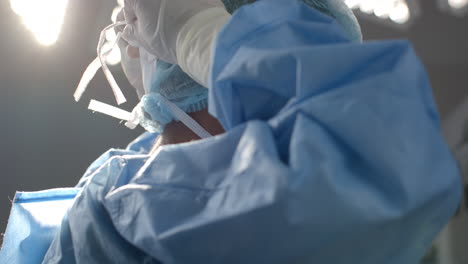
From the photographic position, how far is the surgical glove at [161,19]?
2.35 feet

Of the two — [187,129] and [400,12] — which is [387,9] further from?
[187,129]

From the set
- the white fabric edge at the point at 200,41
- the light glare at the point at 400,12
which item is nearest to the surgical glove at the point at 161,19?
the white fabric edge at the point at 200,41

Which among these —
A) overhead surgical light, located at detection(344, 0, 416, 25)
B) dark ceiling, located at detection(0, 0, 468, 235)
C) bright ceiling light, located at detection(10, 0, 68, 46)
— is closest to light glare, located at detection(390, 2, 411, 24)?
overhead surgical light, located at detection(344, 0, 416, 25)

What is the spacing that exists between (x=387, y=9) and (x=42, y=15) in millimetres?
1390

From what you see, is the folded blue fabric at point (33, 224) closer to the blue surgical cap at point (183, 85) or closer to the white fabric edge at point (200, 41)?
the blue surgical cap at point (183, 85)

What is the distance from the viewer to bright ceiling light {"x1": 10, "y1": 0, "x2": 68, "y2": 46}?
135 centimetres

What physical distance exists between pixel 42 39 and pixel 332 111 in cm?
124

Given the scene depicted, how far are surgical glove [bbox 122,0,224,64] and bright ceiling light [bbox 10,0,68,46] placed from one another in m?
0.65

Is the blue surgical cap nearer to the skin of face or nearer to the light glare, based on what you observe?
the skin of face

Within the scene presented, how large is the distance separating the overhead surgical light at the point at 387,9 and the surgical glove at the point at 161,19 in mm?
1461

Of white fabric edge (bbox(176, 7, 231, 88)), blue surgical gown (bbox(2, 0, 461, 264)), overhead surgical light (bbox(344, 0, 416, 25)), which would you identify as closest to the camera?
blue surgical gown (bbox(2, 0, 461, 264))

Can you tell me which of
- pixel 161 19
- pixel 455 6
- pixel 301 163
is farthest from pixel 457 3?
pixel 301 163

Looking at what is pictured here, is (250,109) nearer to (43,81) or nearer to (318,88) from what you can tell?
(318,88)

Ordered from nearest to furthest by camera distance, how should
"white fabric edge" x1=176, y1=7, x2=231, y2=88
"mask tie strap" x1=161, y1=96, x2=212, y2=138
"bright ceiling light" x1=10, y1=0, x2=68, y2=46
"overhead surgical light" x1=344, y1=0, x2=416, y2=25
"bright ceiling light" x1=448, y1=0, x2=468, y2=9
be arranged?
"white fabric edge" x1=176, y1=7, x2=231, y2=88, "mask tie strap" x1=161, y1=96, x2=212, y2=138, "bright ceiling light" x1=10, y1=0, x2=68, y2=46, "overhead surgical light" x1=344, y1=0, x2=416, y2=25, "bright ceiling light" x1=448, y1=0, x2=468, y2=9
